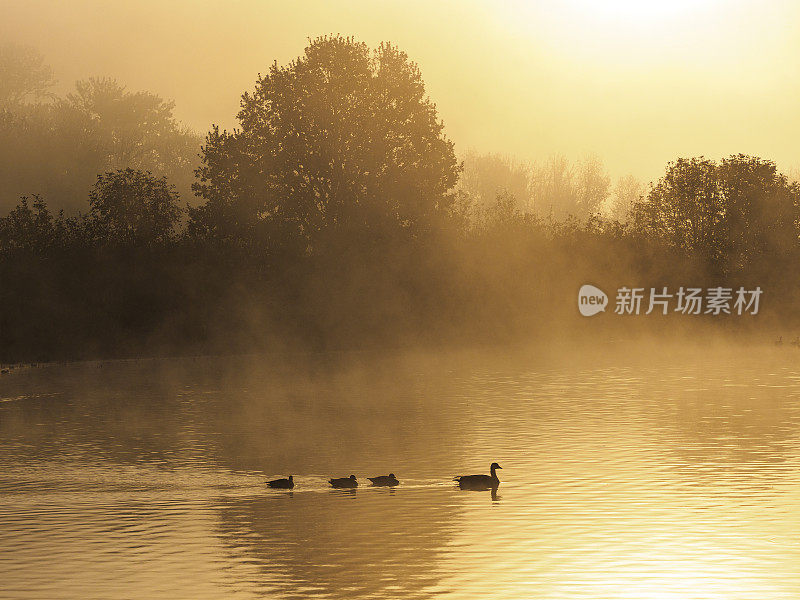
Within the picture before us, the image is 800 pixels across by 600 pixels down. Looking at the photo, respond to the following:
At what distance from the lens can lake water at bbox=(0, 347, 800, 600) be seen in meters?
19.6

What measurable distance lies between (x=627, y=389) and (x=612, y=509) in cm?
2918

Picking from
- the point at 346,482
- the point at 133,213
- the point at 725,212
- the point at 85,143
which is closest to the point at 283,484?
the point at 346,482

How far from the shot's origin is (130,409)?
47.3 metres

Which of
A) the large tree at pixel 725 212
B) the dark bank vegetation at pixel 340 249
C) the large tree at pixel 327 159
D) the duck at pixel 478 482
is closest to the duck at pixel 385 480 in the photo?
the duck at pixel 478 482

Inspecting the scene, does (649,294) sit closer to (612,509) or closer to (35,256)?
(35,256)

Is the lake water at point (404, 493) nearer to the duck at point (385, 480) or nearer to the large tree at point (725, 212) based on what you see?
the duck at point (385, 480)

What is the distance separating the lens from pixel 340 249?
83250mm

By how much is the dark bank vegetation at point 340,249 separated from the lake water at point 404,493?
80.5ft

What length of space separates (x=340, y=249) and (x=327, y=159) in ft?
20.2

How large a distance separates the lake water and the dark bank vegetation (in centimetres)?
2453

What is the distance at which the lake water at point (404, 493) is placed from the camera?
1956 centimetres

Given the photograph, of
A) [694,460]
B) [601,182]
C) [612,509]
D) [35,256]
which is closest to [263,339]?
[35,256]

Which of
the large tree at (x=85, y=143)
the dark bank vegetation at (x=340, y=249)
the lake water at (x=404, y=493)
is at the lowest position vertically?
the lake water at (x=404, y=493)

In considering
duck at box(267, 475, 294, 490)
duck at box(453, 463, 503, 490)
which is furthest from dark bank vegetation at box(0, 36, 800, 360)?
duck at box(453, 463, 503, 490)
